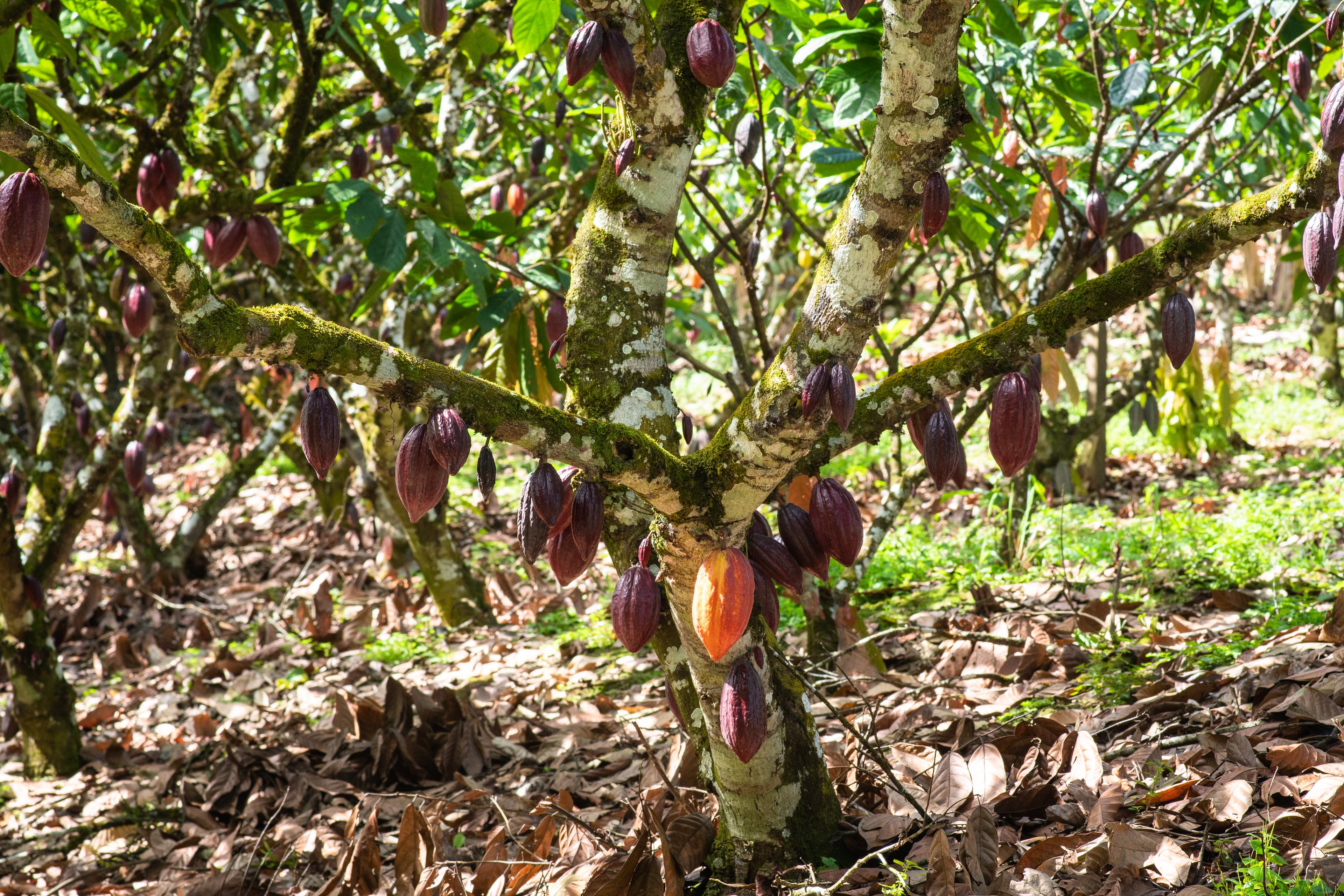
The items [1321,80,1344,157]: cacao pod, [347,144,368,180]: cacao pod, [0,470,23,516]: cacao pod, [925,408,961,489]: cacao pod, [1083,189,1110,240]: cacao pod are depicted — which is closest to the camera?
[1321,80,1344,157]: cacao pod

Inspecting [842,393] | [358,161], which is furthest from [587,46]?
[358,161]

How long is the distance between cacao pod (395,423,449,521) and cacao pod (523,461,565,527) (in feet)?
0.32

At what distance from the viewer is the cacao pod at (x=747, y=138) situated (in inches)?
85.7

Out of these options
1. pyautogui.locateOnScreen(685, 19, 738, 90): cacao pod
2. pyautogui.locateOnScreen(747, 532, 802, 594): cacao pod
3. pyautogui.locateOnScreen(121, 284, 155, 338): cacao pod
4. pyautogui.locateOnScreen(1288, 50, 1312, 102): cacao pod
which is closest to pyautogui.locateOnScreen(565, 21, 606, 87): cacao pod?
pyautogui.locateOnScreen(685, 19, 738, 90): cacao pod

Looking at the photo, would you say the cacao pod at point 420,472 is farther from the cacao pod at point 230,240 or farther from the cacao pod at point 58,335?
the cacao pod at point 58,335

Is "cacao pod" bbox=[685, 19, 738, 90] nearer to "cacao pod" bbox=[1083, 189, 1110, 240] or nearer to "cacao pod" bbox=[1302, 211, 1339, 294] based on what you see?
"cacao pod" bbox=[1302, 211, 1339, 294]

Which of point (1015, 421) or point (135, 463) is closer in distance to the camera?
point (1015, 421)

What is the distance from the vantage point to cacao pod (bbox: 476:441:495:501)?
1.09 meters

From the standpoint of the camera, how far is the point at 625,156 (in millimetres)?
1543

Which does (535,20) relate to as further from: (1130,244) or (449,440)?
(1130,244)

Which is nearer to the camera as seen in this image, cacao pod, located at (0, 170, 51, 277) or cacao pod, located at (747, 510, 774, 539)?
cacao pod, located at (0, 170, 51, 277)

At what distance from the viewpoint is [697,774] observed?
5.48ft

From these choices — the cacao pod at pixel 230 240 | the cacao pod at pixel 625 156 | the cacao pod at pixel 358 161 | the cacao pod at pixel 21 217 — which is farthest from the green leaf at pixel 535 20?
the cacao pod at pixel 358 161

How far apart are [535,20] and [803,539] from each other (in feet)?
3.18
